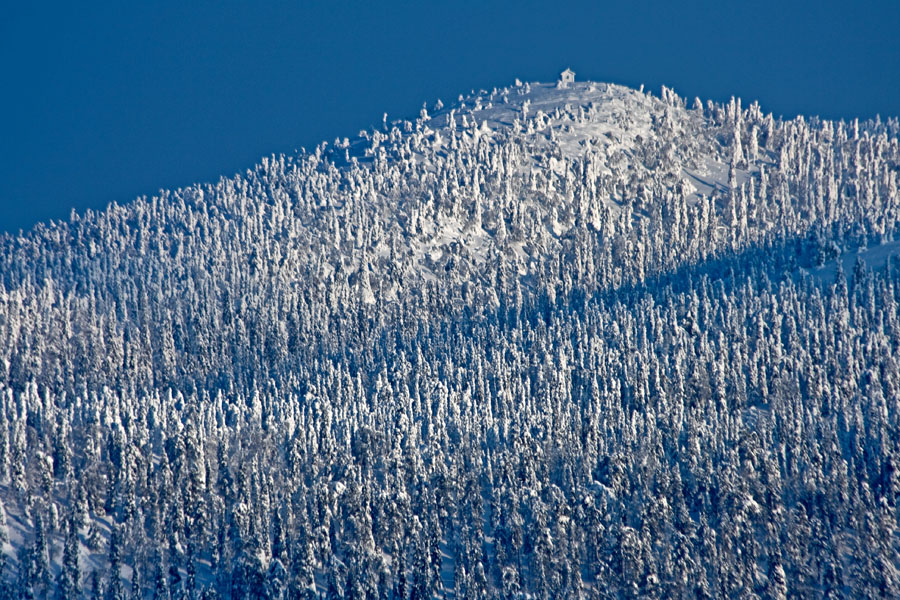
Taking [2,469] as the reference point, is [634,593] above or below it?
below

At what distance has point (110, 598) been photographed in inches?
6383

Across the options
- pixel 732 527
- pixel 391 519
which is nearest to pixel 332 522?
pixel 391 519

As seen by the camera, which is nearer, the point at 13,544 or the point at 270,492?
the point at 13,544

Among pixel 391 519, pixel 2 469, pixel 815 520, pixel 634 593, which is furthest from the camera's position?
pixel 2 469

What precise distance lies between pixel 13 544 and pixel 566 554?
95.3 metres

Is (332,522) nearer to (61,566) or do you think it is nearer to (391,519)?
(391,519)

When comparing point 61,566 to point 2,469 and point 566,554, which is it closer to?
point 2,469

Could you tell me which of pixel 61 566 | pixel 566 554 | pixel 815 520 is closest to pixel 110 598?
pixel 61 566

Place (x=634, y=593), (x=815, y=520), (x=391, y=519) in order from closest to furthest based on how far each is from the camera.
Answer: (x=634, y=593) < (x=815, y=520) < (x=391, y=519)

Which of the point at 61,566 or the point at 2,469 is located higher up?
the point at 2,469

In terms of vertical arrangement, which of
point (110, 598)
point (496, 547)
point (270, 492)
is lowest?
point (110, 598)

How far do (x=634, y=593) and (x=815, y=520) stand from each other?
36.2 metres

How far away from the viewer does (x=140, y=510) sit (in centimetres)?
18525

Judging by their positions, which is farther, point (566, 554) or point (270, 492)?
point (270, 492)
